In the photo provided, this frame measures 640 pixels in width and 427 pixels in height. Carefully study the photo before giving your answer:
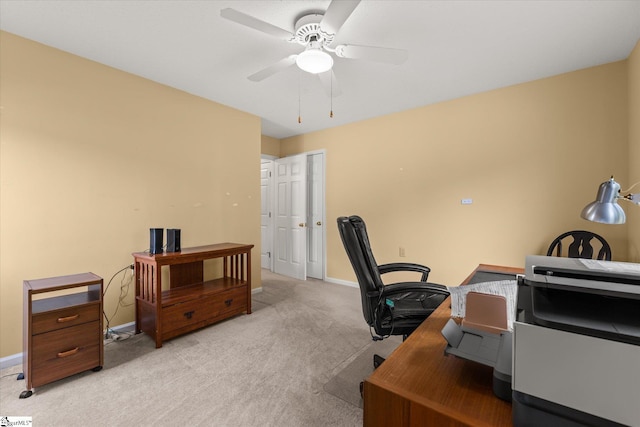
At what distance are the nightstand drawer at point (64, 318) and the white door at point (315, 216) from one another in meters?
3.18

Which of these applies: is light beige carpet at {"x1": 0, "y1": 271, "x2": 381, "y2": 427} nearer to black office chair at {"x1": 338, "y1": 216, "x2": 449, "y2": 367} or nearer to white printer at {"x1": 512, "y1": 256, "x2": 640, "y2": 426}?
black office chair at {"x1": 338, "y1": 216, "x2": 449, "y2": 367}

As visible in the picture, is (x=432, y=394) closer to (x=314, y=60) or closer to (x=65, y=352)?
(x=314, y=60)

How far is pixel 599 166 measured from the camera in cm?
260

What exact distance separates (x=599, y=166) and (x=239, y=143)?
3.94 metres

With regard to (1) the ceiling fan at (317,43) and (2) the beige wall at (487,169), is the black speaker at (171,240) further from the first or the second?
(2) the beige wall at (487,169)

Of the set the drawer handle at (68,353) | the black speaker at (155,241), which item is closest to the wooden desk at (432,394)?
the drawer handle at (68,353)

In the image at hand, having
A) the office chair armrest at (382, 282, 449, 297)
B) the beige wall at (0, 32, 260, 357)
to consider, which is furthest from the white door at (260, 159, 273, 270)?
the office chair armrest at (382, 282, 449, 297)

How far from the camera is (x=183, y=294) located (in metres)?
2.66

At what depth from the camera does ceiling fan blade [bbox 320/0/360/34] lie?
1467 millimetres

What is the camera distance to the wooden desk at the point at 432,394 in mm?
655

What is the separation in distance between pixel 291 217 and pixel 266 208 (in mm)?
857

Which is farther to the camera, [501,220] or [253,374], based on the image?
[501,220]

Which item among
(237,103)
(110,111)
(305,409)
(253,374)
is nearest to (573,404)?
(305,409)

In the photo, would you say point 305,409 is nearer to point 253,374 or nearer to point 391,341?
point 253,374
